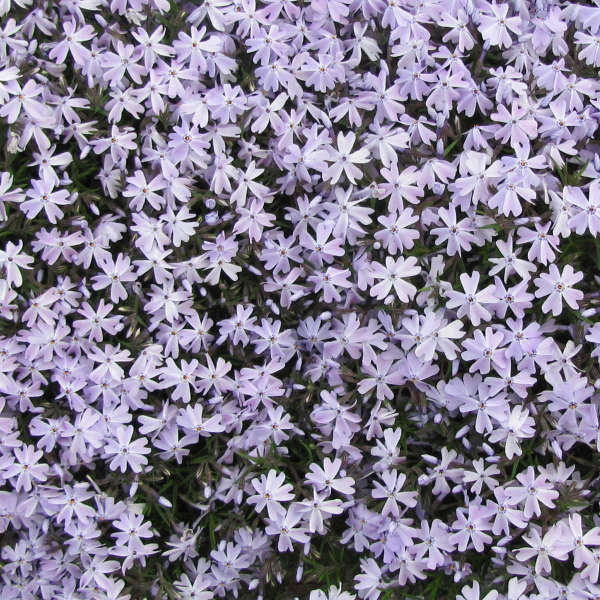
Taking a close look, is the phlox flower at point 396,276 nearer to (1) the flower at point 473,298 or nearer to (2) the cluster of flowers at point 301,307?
(2) the cluster of flowers at point 301,307

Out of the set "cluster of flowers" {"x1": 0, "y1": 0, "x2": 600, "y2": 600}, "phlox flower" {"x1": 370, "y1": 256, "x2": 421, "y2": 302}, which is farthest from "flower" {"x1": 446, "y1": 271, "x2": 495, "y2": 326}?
"phlox flower" {"x1": 370, "y1": 256, "x2": 421, "y2": 302}

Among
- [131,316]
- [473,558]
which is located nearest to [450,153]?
[131,316]

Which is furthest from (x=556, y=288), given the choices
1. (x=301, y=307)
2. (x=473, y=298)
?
(x=301, y=307)

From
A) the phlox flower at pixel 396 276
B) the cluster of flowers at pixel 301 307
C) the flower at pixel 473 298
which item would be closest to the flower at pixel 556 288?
the cluster of flowers at pixel 301 307

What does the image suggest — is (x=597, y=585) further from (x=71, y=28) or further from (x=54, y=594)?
(x=71, y=28)

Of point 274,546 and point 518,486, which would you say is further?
point 274,546

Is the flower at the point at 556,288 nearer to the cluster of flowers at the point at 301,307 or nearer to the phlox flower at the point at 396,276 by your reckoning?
the cluster of flowers at the point at 301,307

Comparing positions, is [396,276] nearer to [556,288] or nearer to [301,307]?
[301,307]

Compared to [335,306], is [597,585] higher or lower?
lower

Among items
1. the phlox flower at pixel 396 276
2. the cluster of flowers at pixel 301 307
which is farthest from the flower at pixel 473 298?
the phlox flower at pixel 396 276
